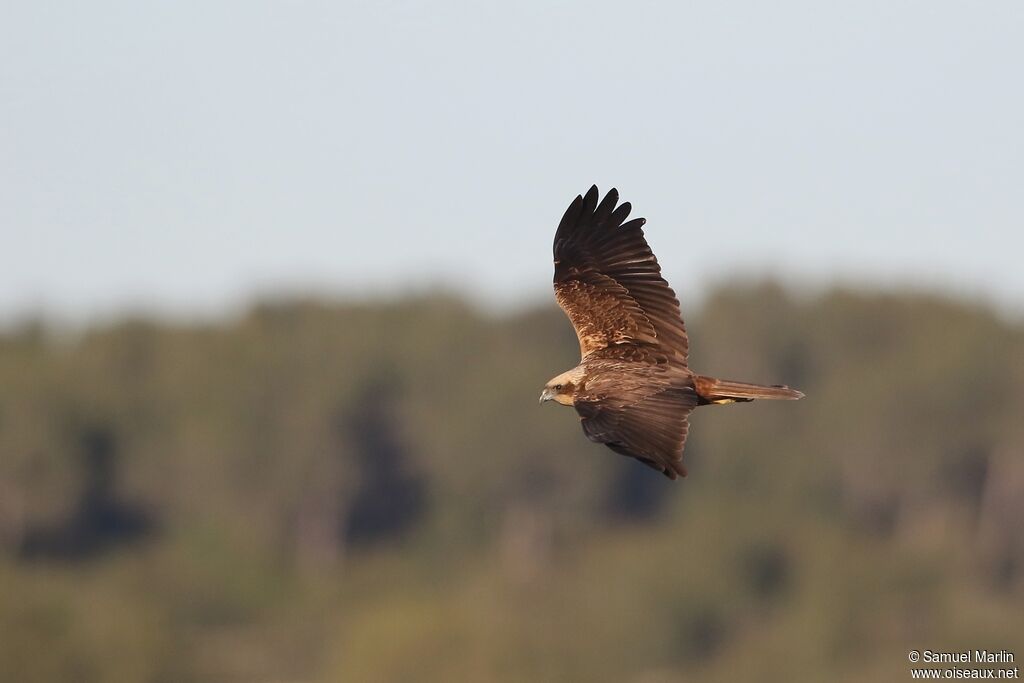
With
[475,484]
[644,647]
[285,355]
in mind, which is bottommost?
[644,647]

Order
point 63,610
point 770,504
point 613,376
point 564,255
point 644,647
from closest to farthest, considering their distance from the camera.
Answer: point 613,376, point 564,255, point 63,610, point 644,647, point 770,504

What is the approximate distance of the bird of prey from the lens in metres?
14.8

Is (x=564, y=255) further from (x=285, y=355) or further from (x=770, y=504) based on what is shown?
(x=285, y=355)

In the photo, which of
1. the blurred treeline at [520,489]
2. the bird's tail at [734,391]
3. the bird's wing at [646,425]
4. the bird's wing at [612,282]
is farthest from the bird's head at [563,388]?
the blurred treeline at [520,489]

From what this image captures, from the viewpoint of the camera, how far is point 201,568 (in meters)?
73.7

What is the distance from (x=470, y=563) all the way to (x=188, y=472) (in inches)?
550

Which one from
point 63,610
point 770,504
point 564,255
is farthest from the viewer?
point 770,504

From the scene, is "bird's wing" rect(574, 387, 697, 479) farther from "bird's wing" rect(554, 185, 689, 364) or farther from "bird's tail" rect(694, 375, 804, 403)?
"bird's wing" rect(554, 185, 689, 364)

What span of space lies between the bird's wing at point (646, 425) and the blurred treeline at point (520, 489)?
40172mm

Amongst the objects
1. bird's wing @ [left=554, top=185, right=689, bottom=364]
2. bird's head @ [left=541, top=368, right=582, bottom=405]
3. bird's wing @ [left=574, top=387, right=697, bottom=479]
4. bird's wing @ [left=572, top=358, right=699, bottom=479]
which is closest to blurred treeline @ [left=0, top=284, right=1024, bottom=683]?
bird's wing @ [left=554, top=185, right=689, bottom=364]

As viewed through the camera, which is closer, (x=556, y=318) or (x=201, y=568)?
(x=201, y=568)

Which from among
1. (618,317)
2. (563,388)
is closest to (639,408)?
(563,388)

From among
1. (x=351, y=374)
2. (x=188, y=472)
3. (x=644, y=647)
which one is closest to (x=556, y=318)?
(x=351, y=374)

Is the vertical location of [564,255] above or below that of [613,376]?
above
